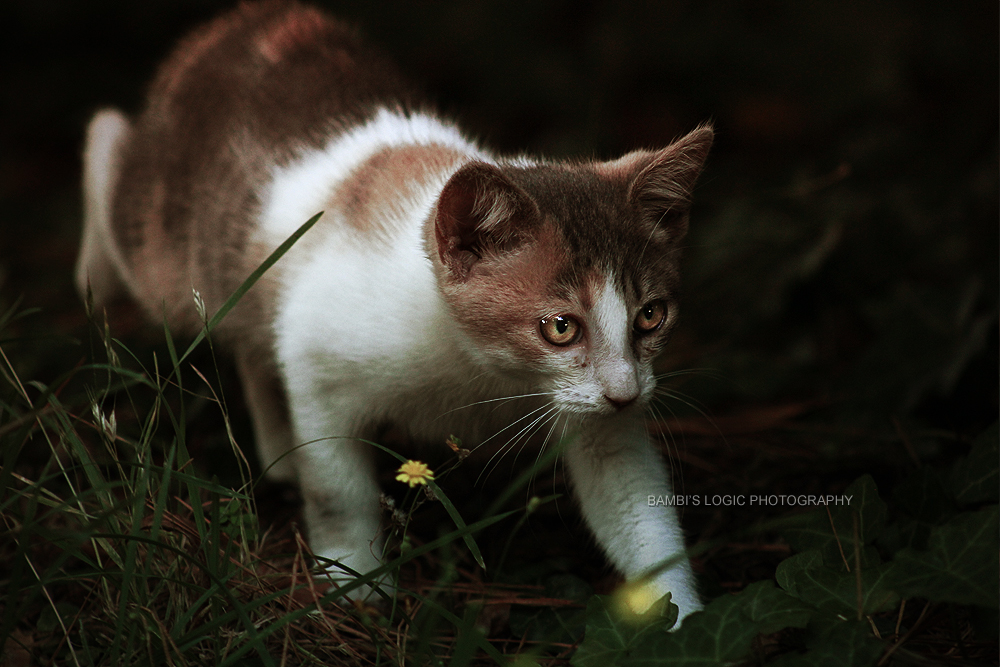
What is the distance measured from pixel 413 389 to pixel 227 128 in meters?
1.10

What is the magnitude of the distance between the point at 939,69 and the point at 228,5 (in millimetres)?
3726

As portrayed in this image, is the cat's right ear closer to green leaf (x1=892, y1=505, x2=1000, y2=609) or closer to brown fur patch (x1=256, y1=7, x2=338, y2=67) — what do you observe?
green leaf (x1=892, y1=505, x2=1000, y2=609)

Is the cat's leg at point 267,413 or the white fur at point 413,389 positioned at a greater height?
the white fur at point 413,389

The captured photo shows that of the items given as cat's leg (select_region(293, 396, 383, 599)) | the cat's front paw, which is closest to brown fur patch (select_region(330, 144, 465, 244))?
cat's leg (select_region(293, 396, 383, 599))

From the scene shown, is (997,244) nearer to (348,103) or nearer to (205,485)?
(348,103)

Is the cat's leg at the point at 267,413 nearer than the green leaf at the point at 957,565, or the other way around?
the green leaf at the point at 957,565

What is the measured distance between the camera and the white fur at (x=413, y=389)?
5.67 ft

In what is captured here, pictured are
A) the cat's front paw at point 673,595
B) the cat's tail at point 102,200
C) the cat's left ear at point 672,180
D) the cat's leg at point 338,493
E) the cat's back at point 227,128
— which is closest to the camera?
the cat's front paw at point 673,595

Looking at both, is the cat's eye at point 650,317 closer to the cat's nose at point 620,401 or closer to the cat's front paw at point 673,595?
the cat's nose at point 620,401

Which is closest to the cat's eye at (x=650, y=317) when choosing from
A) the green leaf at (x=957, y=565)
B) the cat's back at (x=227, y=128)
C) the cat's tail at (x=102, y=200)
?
the green leaf at (x=957, y=565)

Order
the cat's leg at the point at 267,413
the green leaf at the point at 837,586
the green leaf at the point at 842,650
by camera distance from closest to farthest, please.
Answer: the green leaf at the point at 842,650, the green leaf at the point at 837,586, the cat's leg at the point at 267,413

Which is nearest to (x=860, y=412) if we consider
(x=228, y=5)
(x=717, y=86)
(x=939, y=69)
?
(x=939, y=69)

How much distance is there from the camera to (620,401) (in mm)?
1660

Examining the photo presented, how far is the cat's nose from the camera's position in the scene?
165cm
